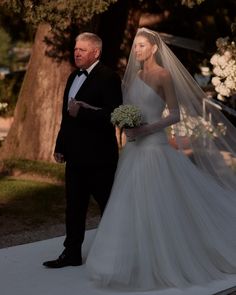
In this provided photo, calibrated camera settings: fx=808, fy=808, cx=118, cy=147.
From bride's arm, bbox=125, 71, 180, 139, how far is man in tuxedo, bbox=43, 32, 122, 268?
277mm

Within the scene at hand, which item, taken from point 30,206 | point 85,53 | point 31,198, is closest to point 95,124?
point 85,53

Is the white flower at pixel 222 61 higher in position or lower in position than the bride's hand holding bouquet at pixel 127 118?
higher

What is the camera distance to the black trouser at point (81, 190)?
6.45 m

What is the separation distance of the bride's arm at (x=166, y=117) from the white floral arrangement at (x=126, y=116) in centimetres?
9

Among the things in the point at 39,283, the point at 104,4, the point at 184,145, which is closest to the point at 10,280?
the point at 39,283

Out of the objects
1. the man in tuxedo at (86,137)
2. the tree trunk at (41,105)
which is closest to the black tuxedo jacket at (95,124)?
the man in tuxedo at (86,137)

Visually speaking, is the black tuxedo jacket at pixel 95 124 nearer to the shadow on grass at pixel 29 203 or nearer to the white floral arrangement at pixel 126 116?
the white floral arrangement at pixel 126 116

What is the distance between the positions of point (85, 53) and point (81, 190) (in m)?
1.10

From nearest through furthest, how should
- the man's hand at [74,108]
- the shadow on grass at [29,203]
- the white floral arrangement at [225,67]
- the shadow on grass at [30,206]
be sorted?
the man's hand at [74,108] → the shadow on grass at [30,206] → the shadow on grass at [29,203] → the white floral arrangement at [225,67]

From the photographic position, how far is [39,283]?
242 inches

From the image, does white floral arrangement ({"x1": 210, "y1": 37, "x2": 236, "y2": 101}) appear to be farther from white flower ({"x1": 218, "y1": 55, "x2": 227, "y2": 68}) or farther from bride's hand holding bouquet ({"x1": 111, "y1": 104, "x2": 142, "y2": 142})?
bride's hand holding bouquet ({"x1": 111, "y1": 104, "x2": 142, "y2": 142})

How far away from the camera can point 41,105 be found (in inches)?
561

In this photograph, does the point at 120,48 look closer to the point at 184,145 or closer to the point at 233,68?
the point at 233,68

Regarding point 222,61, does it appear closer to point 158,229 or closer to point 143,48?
point 143,48
